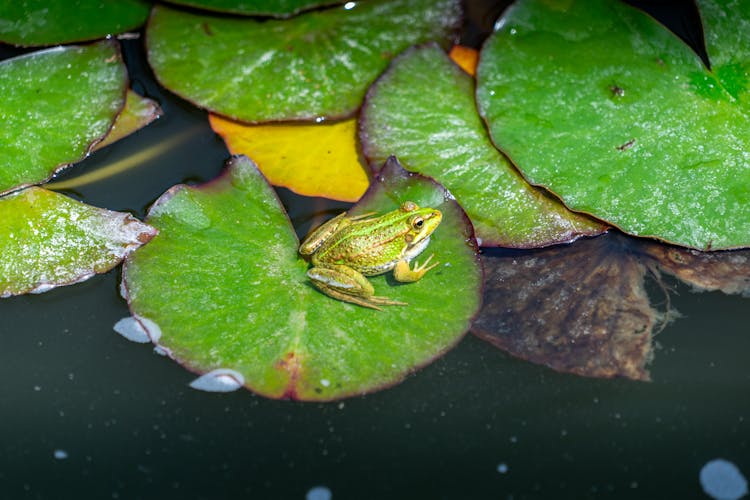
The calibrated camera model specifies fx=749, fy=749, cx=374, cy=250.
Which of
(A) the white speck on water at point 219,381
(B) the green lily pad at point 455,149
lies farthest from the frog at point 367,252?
(A) the white speck on water at point 219,381

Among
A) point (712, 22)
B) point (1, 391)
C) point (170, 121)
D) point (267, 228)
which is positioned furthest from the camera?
point (170, 121)

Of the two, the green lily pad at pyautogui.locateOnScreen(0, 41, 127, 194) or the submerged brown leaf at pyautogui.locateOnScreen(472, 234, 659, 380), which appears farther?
the green lily pad at pyautogui.locateOnScreen(0, 41, 127, 194)

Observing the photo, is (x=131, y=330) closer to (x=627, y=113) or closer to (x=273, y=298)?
(x=273, y=298)

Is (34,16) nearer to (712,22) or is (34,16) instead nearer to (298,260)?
(298,260)

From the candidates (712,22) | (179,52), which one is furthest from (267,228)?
(712,22)

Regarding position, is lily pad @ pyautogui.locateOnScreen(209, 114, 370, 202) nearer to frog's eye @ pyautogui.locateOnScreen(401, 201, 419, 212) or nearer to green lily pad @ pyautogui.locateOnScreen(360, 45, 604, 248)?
green lily pad @ pyautogui.locateOnScreen(360, 45, 604, 248)

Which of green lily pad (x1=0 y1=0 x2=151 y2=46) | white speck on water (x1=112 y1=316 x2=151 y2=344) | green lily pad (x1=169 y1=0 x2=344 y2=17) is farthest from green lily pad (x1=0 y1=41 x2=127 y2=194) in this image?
white speck on water (x1=112 y1=316 x2=151 y2=344)

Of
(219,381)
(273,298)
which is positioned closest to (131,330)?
(219,381)
